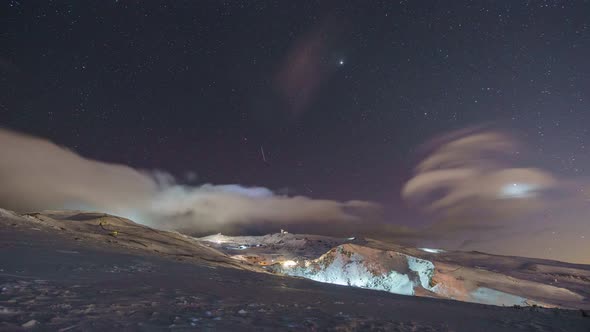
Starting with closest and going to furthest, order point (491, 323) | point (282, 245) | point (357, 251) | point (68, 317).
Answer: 1. point (68, 317)
2. point (491, 323)
3. point (357, 251)
4. point (282, 245)

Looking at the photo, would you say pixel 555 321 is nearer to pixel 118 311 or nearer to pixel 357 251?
pixel 118 311

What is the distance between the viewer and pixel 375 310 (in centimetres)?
719

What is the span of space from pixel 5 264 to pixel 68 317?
4.81m

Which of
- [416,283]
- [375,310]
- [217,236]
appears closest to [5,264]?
[375,310]

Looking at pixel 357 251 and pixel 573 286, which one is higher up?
pixel 357 251

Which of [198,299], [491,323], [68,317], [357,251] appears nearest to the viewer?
[68,317]

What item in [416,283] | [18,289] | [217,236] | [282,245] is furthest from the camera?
[217,236]

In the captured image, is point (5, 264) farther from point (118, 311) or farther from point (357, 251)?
point (357, 251)

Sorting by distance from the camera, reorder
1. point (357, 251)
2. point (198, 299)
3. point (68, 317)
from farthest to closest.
→ point (357, 251) < point (198, 299) < point (68, 317)

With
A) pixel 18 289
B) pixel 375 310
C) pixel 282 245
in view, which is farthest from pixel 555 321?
pixel 282 245

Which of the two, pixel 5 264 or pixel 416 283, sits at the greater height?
pixel 5 264

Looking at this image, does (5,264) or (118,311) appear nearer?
(118,311)

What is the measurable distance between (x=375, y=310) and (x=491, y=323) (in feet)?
7.94

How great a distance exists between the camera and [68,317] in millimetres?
4016
